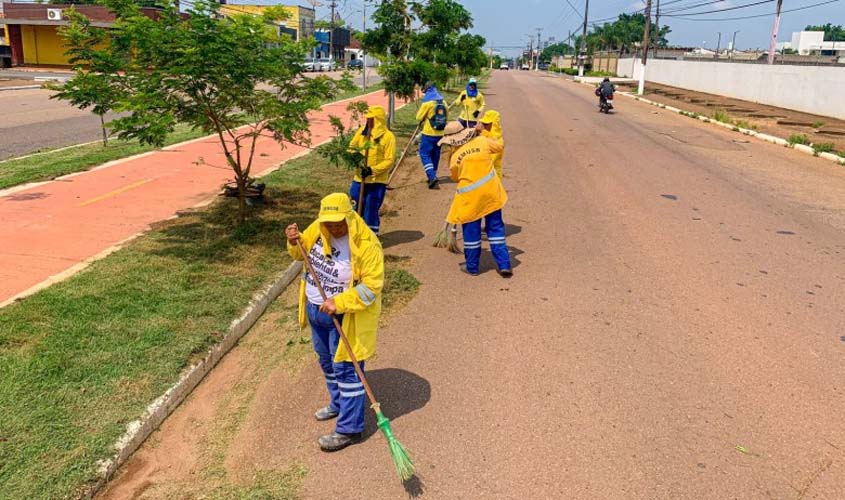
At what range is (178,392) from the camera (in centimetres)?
444

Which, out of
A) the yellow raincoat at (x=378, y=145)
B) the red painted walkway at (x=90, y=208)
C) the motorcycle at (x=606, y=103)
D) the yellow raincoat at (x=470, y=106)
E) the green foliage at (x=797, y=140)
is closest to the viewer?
the red painted walkway at (x=90, y=208)

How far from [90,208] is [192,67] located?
3661 millimetres

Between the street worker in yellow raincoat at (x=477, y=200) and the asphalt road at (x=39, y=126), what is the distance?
408 inches

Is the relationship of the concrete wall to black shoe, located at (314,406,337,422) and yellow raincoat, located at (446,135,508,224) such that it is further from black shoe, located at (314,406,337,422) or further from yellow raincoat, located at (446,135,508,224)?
black shoe, located at (314,406,337,422)

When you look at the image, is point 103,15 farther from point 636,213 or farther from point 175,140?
point 636,213

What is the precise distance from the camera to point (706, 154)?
1566 centimetres

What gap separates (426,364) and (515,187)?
6.88 meters

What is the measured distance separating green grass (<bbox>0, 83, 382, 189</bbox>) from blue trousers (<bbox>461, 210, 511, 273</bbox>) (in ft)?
11.8

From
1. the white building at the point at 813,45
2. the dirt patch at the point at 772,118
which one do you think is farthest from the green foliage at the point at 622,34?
the dirt patch at the point at 772,118

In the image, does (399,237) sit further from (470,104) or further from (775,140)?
(775,140)

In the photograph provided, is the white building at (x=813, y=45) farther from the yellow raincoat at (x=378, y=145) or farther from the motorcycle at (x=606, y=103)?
the yellow raincoat at (x=378, y=145)

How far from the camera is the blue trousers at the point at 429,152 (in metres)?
11.1

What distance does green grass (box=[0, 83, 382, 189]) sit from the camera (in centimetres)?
1027

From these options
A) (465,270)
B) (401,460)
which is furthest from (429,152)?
(401,460)
